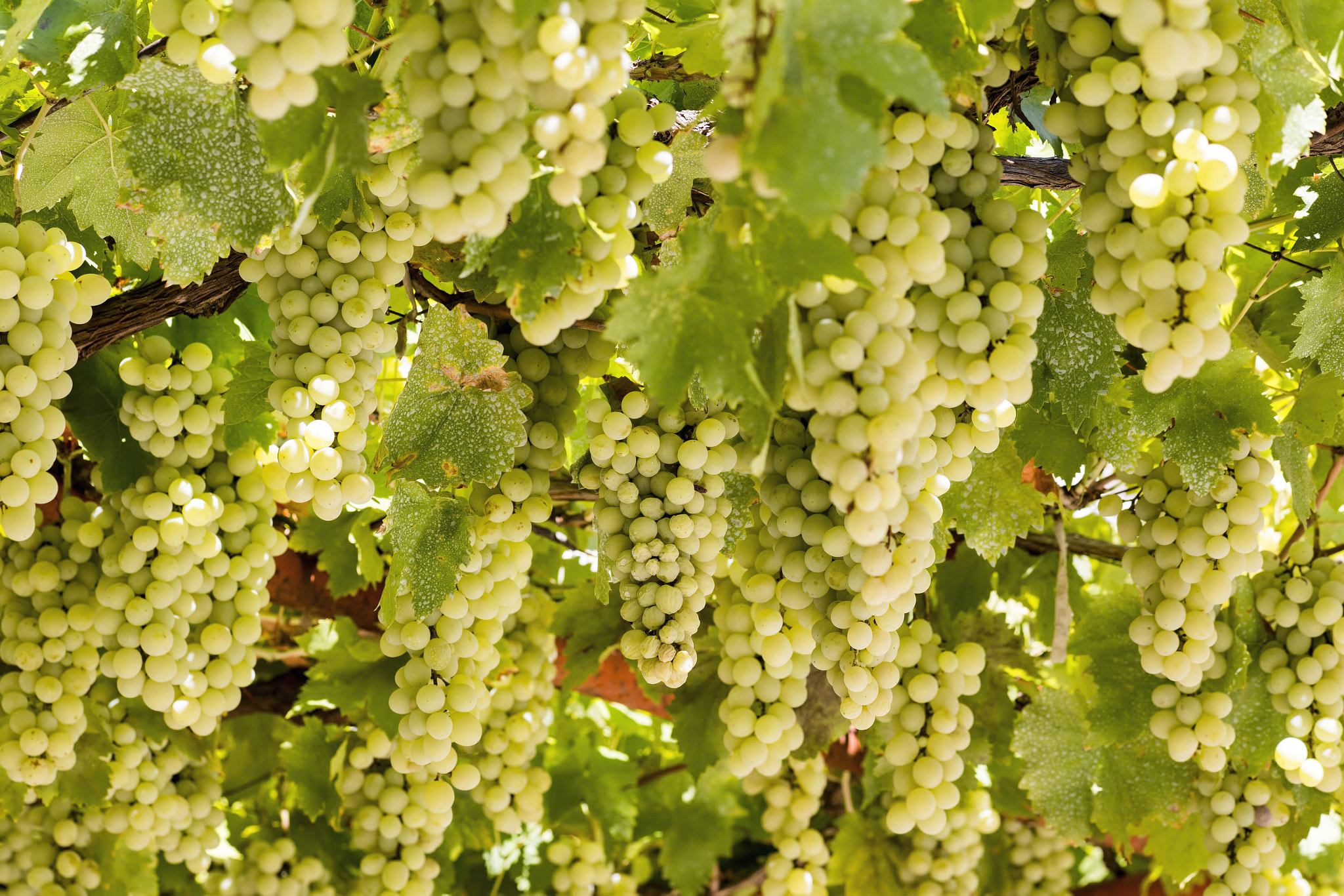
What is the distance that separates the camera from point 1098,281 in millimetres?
758

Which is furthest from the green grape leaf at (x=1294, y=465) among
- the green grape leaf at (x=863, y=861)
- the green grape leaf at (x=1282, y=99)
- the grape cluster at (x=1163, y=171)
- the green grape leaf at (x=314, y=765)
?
the green grape leaf at (x=314, y=765)

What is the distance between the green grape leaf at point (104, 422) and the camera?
1.32m

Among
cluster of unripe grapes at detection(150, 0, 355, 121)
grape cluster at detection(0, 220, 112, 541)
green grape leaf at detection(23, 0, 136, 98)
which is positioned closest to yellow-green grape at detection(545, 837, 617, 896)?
grape cluster at detection(0, 220, 112, 541)

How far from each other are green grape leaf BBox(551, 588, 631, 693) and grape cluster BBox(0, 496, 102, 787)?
0.67 metres

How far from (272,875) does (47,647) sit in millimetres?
653

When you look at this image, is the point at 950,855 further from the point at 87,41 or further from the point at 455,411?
the point at 87,41

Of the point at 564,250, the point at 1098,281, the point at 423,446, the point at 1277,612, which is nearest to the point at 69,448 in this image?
Result: the point at 423,446

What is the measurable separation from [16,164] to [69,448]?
2.21ft

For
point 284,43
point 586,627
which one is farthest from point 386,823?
point 284,43

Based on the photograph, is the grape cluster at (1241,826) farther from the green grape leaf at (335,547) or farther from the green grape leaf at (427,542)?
the green grape leaf at (335,547)

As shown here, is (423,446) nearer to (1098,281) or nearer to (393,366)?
(1098,281)

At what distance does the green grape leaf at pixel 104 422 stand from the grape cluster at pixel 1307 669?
57.6 inches

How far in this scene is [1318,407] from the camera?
1.17 metres

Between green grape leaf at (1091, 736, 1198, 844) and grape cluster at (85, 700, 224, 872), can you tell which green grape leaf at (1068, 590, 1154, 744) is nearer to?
green grape leaf at (1091, 736, 1198, 844)
